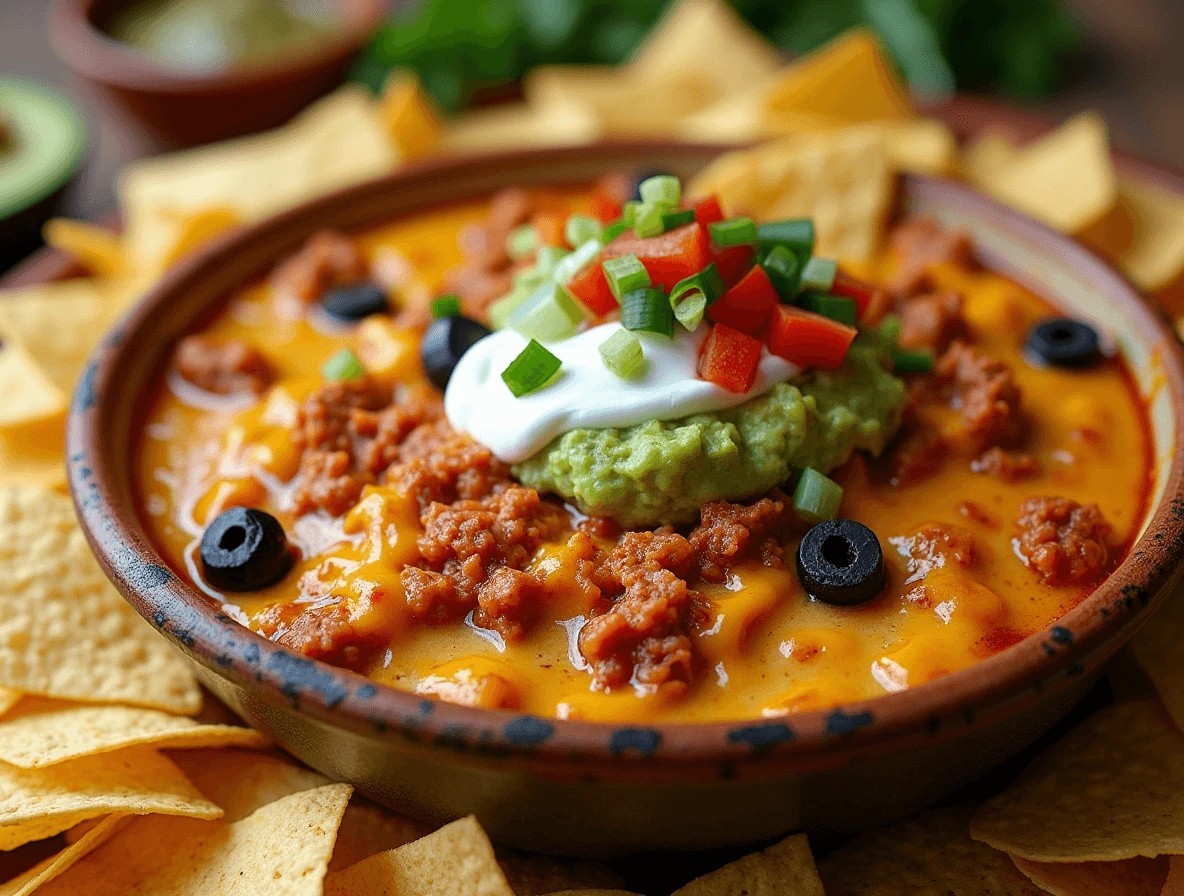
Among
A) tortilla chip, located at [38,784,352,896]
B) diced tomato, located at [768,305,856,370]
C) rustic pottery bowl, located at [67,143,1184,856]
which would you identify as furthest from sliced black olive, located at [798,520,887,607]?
tortilla chip, located at [38,784,352,896]

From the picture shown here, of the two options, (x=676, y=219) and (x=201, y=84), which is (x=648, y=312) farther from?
(x=201, y=84)

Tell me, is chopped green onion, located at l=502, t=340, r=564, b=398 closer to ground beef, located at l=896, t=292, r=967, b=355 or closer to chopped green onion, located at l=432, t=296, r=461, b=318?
chopped green onion, located at l=432, t=296, r=461, b=318

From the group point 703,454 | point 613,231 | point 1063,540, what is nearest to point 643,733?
point 703,454

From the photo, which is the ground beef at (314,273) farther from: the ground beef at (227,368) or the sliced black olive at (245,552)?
the sliced black olive at (245,552)

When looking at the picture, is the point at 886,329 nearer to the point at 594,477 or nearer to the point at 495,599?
the point at 594,477

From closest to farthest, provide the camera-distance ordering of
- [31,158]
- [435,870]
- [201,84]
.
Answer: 1. [435,870]
2. [31,158]
3. [201,84]

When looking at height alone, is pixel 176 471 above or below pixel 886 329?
below

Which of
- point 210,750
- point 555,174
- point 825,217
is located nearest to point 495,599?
point 210,750
